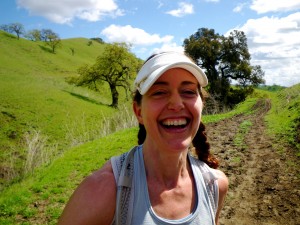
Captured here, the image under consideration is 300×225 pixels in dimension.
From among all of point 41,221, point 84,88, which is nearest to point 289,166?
point 41,221

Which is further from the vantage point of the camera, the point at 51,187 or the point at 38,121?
the point at 38,121

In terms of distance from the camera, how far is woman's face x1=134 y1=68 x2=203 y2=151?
1.96 meters

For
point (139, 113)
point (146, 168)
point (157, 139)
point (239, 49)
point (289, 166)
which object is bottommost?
point (289, 166)

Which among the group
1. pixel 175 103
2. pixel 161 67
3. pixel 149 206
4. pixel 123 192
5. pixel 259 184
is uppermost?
pixel 161 67

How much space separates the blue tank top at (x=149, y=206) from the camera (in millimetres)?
1772

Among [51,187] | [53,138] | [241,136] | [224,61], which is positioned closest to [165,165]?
[51,187]

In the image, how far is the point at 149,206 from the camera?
5.94ft

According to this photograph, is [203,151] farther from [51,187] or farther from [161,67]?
[51,187]

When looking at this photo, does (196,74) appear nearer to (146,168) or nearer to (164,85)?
(164,85)

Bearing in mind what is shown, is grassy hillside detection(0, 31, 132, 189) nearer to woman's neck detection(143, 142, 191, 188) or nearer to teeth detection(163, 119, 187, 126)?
woman's neck detection(143, 142, 191, 188)

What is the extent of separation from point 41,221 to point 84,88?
36145 mm

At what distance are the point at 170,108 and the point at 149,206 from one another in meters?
0.60

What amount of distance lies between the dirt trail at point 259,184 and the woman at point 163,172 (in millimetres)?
3340

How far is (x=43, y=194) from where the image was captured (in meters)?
7.03
